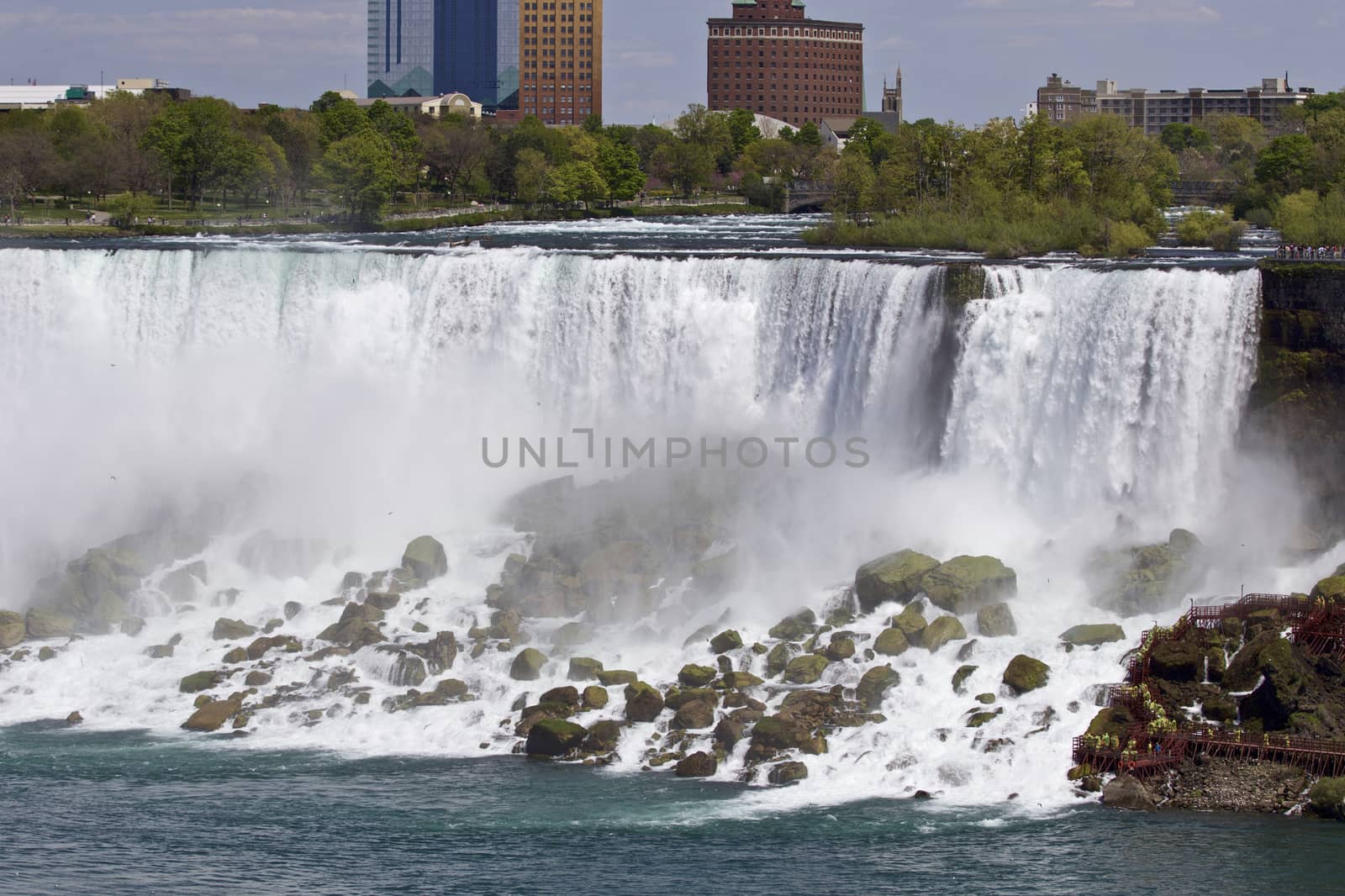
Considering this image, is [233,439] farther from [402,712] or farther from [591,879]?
[591,879]

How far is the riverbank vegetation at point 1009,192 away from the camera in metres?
60.4

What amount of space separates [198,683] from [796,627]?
12.7 m

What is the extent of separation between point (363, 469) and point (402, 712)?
1369 cm

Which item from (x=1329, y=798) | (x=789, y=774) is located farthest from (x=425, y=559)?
(x=1329, y=798)

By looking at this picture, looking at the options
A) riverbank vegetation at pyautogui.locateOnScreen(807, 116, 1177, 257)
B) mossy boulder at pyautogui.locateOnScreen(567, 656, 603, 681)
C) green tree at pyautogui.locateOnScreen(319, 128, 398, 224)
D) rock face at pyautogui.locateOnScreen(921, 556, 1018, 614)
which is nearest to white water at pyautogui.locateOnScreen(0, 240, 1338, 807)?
mossy boulder at pyautogui.locateOnScreen(567, 656, 603, 681)

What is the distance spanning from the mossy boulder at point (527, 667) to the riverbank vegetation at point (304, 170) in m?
44.7

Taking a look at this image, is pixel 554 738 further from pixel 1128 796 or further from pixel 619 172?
pixel 619 172

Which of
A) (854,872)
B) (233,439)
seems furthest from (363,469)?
(854,872)

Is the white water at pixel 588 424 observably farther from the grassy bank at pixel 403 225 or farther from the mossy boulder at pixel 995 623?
the grassy bank at pixel 403 225

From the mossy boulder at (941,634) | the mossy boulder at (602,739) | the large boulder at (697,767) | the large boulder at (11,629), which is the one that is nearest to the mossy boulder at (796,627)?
the mossy boulder at (941,634)

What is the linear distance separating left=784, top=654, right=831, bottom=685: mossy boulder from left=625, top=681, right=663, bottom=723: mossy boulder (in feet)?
9.29

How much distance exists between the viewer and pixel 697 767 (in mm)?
31594

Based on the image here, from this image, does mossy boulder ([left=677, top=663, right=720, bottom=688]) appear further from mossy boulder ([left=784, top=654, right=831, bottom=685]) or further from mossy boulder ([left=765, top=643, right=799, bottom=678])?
mossy boulder ([left=784, top=654, right=831, bottom=685])

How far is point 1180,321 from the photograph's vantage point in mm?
40219
